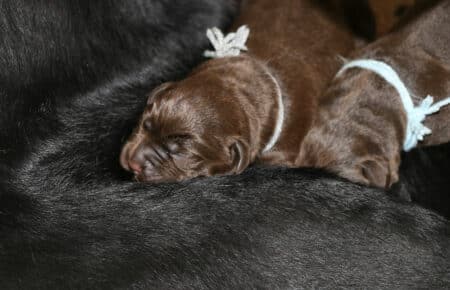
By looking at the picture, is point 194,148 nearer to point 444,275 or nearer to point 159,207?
point 159,207

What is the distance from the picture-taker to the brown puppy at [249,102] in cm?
135

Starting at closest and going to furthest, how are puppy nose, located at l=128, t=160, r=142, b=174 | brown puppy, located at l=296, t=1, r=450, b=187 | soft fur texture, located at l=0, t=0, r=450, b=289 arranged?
1. soft fur texture, located at l=0, t=0, r=450, b=289
2. puppy nose, located at l=128, t=160, r=142, b=174
3. brown puppy, located at l=296, t=1, r=450, b=187

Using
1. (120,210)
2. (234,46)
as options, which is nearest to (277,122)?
(234,46)

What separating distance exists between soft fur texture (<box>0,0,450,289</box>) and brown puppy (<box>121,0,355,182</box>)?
95 millimetres

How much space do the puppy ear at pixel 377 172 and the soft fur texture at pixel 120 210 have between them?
5 centimetres

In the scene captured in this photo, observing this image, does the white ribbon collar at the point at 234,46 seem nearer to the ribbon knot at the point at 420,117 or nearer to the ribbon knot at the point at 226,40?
the ribbon knot at the point at 226,40

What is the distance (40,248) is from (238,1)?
35.5 inches

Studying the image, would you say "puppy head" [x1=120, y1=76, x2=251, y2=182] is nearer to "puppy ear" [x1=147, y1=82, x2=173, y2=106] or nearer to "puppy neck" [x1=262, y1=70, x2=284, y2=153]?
"puppy ear" [x1=147, y1=82, x2=173, y2=106]

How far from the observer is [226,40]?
150cm

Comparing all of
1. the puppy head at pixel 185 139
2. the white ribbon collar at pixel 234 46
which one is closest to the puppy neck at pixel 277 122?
the white ribbon collar at pixel 234 46

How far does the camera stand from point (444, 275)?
109 centimetres

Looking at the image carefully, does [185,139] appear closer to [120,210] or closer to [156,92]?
[156,92]

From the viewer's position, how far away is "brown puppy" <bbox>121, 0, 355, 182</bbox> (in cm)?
135

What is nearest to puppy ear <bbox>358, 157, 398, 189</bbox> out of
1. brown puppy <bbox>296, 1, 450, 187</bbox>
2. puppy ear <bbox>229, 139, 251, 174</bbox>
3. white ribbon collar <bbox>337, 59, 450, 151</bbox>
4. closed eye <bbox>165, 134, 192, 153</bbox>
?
brown puppy <bbox>296, 1, 450, 187</bbox>
